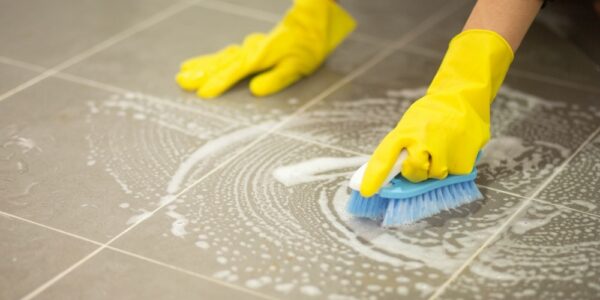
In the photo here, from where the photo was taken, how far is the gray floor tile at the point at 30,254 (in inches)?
43.5

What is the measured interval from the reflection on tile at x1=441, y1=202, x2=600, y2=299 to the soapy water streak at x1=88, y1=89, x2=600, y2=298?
3 cm

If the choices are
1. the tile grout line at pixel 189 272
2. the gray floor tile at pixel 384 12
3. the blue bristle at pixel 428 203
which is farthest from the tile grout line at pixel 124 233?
the gray floor tile at pixel 384 12

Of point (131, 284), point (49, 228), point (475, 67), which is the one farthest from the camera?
point (475, 67)

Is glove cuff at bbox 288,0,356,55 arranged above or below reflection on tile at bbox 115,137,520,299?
above

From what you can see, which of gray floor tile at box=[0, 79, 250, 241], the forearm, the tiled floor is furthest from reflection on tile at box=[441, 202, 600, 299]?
gray floor tile at box=[0, 79, 250, 241]

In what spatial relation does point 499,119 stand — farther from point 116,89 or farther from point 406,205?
point 116,89

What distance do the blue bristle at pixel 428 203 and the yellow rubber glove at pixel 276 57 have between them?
0.43 m

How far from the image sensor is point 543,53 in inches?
70.8

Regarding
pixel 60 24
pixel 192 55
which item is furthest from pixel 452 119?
pixel 60 24

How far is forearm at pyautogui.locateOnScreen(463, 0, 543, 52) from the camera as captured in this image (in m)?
1.33

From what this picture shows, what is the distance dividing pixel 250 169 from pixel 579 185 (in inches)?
17.8

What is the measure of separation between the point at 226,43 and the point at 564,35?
63 centimetres

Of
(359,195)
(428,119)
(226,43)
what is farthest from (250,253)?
(226,43)

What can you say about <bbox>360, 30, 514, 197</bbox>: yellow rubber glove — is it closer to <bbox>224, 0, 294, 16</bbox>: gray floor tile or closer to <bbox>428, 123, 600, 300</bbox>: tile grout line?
<bbox>428, 123, 600, 300</bbox>: tile grout line
